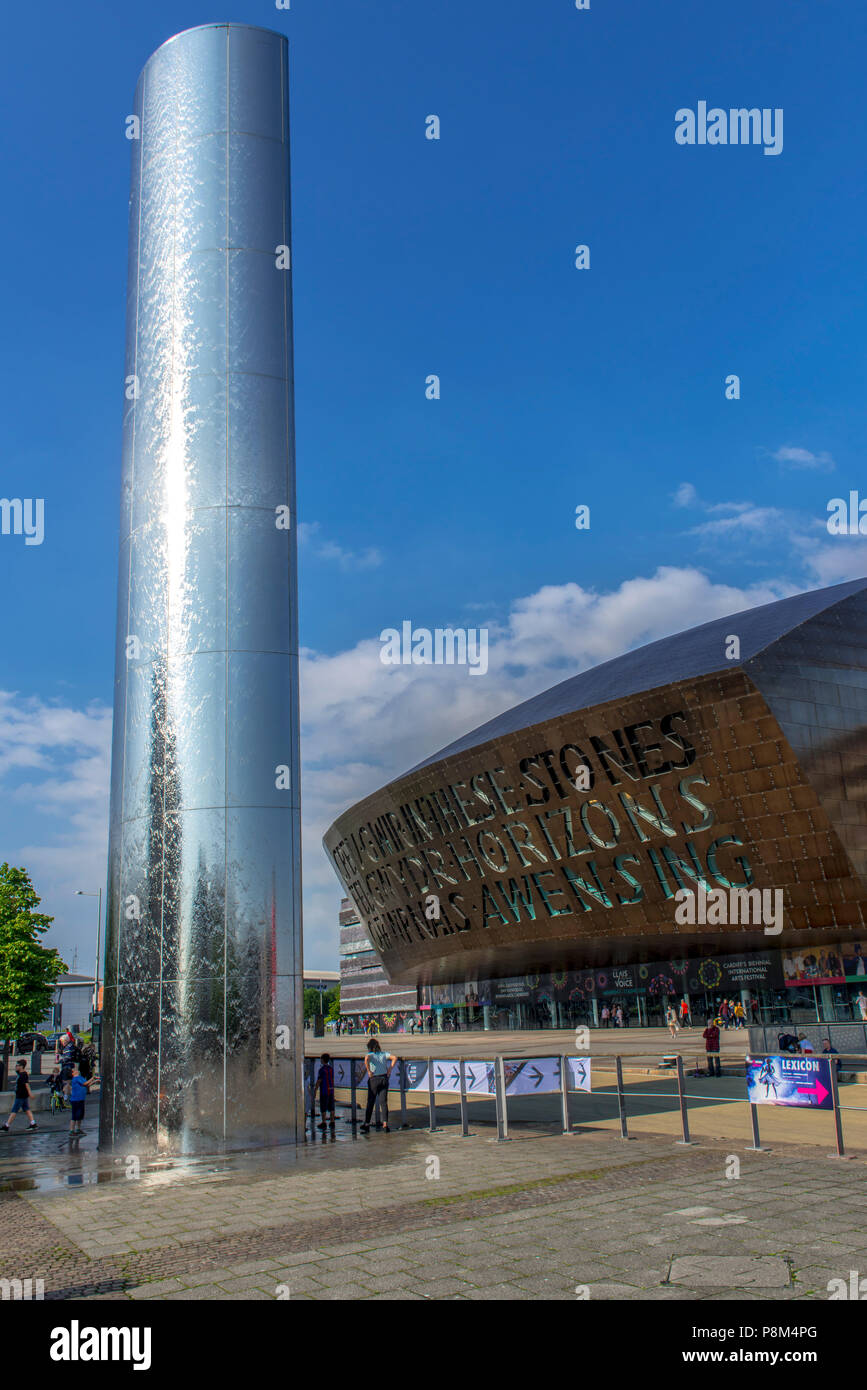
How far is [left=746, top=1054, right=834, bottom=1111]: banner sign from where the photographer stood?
12.1 m

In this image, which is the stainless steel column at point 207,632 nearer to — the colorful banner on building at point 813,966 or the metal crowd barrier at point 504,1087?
the metal crowd barrier at point 504,1087

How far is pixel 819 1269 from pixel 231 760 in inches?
426

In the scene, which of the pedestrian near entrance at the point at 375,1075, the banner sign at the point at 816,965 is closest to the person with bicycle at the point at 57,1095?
the pedestrian near entrance at the point at 375,1075

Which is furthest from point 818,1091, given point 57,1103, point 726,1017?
point 726,1017

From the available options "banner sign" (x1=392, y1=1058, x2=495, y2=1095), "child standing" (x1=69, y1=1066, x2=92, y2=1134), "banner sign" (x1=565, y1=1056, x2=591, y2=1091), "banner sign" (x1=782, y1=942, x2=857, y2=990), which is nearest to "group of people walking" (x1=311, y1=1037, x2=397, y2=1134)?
"banner sign" (x1=392, y1=1058, x2=495, y2=1095)

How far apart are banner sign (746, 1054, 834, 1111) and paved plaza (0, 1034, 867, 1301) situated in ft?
2.02

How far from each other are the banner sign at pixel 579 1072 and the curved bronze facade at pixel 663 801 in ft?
78.2

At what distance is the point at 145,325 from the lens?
1816 cm

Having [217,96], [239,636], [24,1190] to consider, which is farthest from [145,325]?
[24,1190]

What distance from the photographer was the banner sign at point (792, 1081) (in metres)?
12.1

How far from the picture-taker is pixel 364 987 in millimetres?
118312

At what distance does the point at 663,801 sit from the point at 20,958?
28.6 meters

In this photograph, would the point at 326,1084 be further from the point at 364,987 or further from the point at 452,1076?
the point at 364,987

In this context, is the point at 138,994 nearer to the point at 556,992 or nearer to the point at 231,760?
the point at 231,760
